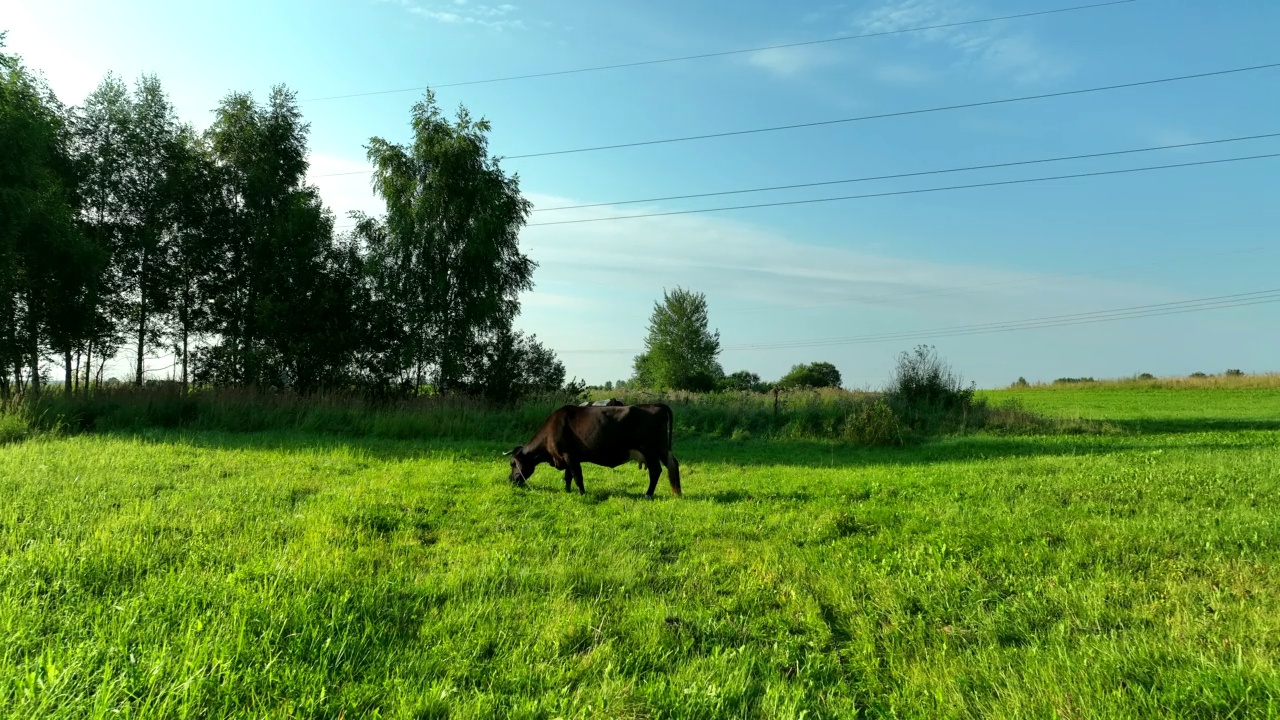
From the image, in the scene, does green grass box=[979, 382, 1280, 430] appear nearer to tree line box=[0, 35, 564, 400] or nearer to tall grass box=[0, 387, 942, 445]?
tall grass box=[0, 387, 942, 445]

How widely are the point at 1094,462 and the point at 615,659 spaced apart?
40.0 ft

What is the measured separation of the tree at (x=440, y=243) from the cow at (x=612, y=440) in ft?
58.0

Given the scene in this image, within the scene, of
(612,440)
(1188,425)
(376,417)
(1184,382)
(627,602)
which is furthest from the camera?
(1184,382)

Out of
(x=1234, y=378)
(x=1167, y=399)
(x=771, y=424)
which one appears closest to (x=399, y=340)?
(x=771, y=424)

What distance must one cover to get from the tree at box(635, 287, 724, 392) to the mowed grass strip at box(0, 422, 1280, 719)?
51.4 m

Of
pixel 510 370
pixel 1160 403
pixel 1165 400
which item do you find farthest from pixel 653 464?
pixel 1165 400

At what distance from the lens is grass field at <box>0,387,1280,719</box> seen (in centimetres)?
321

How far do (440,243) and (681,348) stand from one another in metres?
36.9

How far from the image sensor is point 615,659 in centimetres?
379

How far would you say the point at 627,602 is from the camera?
4.74 metres

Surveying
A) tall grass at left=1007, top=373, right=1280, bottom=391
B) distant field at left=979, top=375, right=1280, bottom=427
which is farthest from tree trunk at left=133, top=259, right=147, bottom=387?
tall grass at left=1007, top=373, right=1280, bottom=391

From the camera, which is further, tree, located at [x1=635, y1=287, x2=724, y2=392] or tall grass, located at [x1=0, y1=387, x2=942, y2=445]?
tree, located at [x1=635, y1=287, x2=724, y2=392]

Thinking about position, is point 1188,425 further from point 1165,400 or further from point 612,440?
point 612,440

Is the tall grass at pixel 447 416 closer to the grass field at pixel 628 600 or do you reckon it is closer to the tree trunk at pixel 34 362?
the tree trunk at pixel 34 362
